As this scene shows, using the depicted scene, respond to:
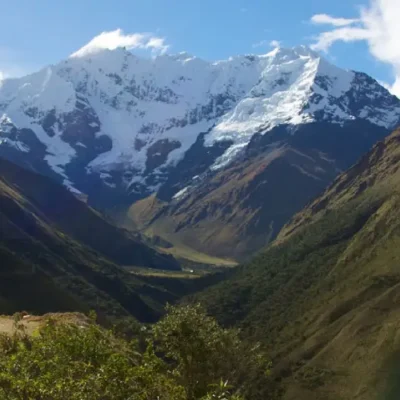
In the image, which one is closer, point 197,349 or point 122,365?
point 122,365

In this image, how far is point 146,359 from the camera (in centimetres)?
4134

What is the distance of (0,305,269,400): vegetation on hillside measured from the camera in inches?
1214

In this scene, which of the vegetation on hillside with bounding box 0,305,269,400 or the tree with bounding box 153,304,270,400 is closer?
the vegetation on hillside with bounding box 0,305,269,400

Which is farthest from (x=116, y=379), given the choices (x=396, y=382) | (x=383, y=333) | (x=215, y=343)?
(x=383, y=333)

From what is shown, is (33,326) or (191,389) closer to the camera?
(191,389)

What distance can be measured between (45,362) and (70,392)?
13.7 feet

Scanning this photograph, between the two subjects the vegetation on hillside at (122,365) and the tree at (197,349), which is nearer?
the vegetation on hillside at (122,365)

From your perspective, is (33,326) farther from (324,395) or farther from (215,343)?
(324,395)

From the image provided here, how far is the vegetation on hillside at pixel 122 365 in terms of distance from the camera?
101 feet

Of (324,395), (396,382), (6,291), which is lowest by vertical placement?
(6,291)

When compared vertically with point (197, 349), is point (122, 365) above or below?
below

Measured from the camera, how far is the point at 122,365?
3431cm

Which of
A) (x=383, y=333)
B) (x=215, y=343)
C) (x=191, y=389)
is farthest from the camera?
(x=383, y=333)

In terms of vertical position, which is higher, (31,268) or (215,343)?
(215,343)
